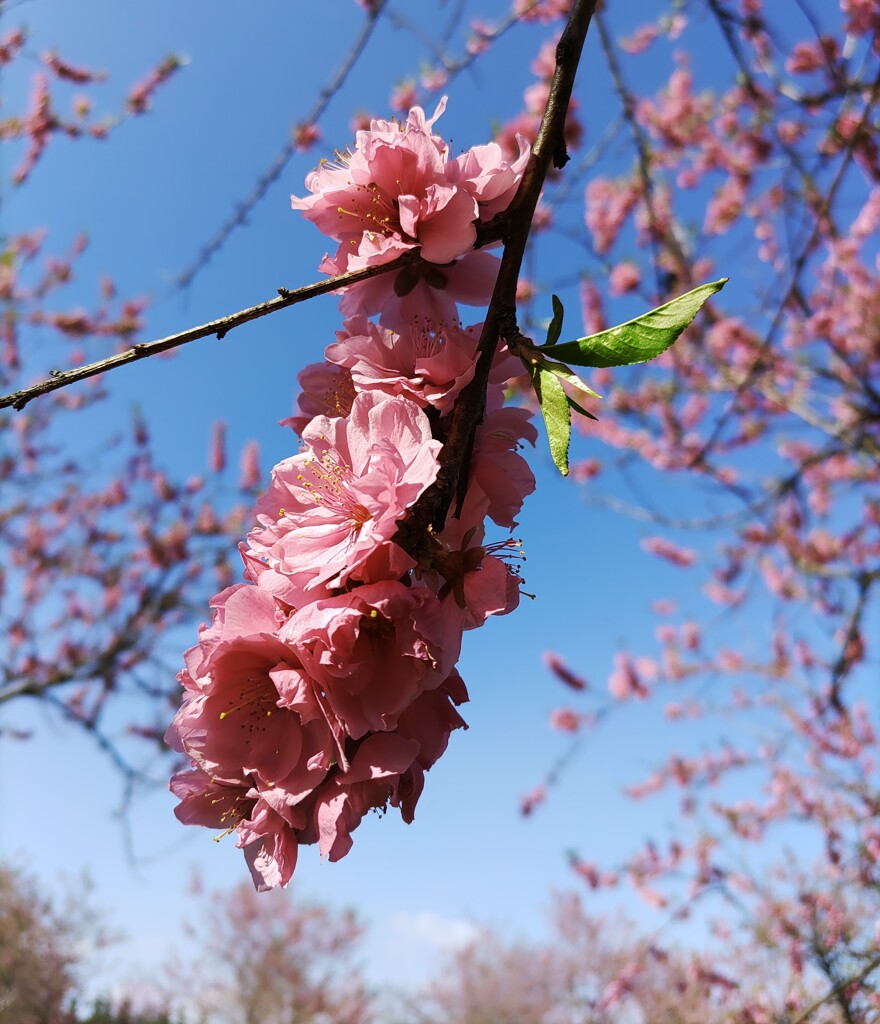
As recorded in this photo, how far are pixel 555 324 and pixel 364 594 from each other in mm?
426

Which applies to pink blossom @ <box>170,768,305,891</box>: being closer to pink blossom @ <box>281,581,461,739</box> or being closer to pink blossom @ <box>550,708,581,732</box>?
pink blossom @ <box>281,581,461,739</box>

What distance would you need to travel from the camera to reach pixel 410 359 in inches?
38.5

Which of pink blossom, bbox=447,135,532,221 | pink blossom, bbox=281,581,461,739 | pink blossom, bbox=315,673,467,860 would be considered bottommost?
pink blossom, bbox=315,673,467,860

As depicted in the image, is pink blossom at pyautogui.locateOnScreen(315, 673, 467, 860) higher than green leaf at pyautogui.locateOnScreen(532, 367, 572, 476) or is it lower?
lower

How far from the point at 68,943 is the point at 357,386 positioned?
54.4 ft

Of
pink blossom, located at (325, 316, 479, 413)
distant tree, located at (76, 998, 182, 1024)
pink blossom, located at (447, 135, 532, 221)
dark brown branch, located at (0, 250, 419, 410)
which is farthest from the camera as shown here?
distant tree, located at (76, 998, 182, 1024)

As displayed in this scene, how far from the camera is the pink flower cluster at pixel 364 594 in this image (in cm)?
83

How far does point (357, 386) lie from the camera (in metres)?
0.96

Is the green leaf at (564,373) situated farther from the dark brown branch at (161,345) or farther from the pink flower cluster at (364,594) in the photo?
the dark brown branch at (161,345)

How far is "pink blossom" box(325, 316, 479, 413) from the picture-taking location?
2.97ft

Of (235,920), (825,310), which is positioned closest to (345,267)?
(825,310)

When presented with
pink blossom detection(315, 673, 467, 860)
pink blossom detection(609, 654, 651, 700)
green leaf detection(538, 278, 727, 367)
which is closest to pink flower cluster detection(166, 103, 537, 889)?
pink blossom detection(315, 673, 467, 860)

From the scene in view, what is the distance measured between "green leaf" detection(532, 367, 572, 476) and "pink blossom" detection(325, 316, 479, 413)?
0.09m

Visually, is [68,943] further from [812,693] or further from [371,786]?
[371,786]
